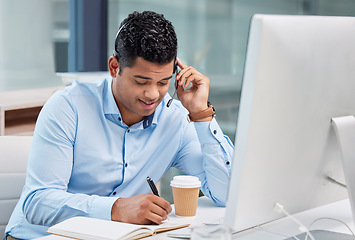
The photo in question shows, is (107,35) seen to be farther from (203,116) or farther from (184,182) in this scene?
(184,182)

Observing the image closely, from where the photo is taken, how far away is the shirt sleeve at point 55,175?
57.0 inches

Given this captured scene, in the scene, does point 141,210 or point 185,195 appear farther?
point 185,195

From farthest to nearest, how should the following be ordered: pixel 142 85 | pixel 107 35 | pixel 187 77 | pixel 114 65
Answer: pixel 107 35 < pixel 187 77 < pixel 114 65 < pixel 142 85

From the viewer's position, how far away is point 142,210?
4.45 feet

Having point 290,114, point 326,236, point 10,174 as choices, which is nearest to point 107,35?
point 10,174

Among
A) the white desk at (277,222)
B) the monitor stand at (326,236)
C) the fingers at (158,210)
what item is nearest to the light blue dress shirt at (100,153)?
the white desk at (277,222)

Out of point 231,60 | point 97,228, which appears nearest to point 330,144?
point 97,228

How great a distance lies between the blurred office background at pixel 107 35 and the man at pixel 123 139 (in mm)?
1652

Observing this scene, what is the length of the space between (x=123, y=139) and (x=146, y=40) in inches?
13.9

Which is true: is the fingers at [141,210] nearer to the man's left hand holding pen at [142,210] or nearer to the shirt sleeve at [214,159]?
the man's left hand holding pen at [142,210]

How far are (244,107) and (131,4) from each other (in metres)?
3.11

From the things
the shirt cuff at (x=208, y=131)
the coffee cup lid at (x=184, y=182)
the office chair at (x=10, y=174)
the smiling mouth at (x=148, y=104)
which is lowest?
the office chair at (x=10, y=174)

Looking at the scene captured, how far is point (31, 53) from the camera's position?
3.36 meters

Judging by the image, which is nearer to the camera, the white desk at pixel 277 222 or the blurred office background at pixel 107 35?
the white desk at pixel 277 222
